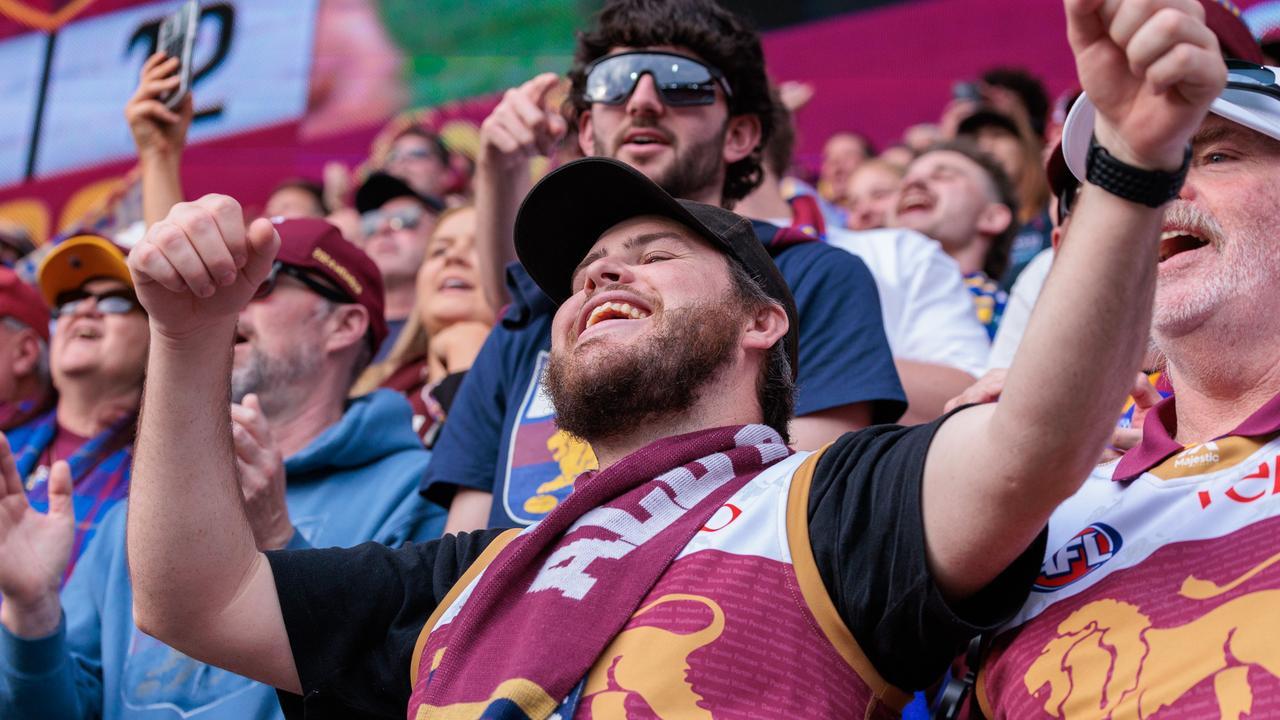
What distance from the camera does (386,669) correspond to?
8.16ft

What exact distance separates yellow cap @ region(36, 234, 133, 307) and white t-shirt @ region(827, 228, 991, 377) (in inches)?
92.0

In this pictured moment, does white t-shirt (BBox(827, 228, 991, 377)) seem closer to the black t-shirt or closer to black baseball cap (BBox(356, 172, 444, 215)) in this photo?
the black t-shirt

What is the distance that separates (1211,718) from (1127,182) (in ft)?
2.25

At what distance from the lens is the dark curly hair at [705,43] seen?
378cm

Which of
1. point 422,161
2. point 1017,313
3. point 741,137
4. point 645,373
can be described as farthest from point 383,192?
point 645,373

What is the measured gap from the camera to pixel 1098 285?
1726mm

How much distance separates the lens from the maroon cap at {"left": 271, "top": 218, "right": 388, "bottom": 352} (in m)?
4.46

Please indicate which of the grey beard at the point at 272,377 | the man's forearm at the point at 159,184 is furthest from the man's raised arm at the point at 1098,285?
the man's forearm at the point at 159,184

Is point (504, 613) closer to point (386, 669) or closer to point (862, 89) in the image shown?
point (386, 669)

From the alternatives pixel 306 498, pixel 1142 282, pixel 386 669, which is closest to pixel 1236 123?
pixel 1142 282

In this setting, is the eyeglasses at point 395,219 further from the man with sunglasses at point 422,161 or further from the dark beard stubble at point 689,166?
the dark beard stubble at point 689,166

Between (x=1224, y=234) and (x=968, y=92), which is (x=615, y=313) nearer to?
(x=1224, y=234)

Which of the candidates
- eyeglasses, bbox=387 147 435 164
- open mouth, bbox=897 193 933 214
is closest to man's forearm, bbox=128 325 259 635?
open mouth, bbox=897 193 933 214

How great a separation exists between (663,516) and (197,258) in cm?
85
